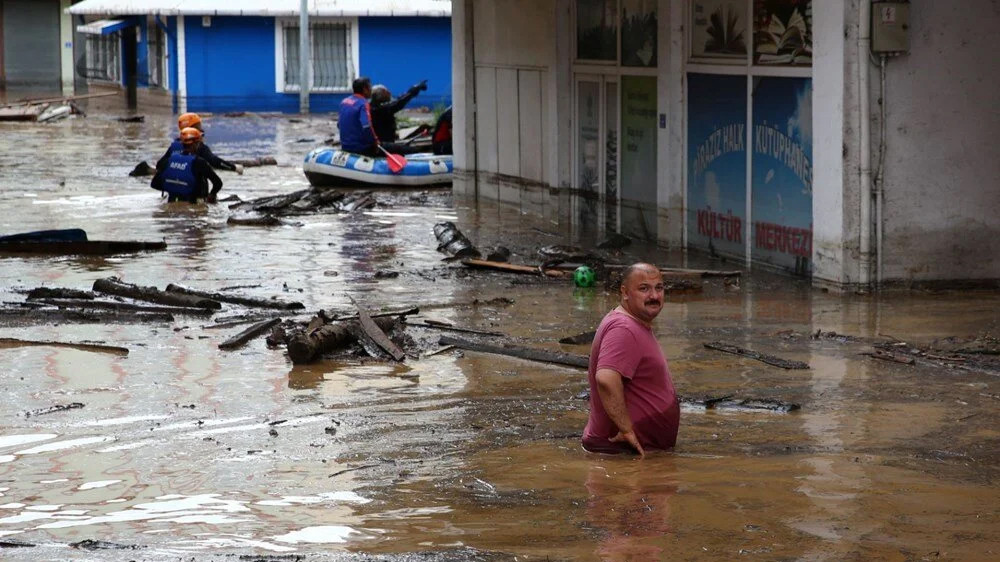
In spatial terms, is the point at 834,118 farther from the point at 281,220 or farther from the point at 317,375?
the point at 281,220

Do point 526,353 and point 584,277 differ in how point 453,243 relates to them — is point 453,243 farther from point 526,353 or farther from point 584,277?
point 526,353

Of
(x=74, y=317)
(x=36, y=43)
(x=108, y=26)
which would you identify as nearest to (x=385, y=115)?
(x=74, y=317)

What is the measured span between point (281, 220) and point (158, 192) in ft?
14.8

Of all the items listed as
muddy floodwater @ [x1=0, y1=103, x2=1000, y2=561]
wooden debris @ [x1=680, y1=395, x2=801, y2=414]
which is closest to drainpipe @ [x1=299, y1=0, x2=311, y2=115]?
muddy floodwater @ [x1=0, y1=103, x2=1000, y2=561]

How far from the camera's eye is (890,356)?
427 inches

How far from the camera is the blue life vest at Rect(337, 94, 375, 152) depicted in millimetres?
25250

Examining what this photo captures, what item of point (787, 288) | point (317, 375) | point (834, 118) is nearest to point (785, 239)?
point (787, 288)

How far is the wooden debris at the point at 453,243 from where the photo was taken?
16.8m

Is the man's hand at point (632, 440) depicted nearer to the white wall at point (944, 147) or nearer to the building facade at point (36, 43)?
the white wall at point (944, 147)

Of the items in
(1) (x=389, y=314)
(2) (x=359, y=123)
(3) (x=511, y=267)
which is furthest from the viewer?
(2) (x=359, y=123)

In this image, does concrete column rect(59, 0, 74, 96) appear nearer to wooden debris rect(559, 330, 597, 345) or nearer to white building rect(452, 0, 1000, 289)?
white building rect(452, 0, 1000, 289)

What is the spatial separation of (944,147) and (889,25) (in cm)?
134

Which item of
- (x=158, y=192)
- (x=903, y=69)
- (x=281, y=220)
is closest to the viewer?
(x=903, y=69)

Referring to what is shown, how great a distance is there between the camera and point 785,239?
1534cm
